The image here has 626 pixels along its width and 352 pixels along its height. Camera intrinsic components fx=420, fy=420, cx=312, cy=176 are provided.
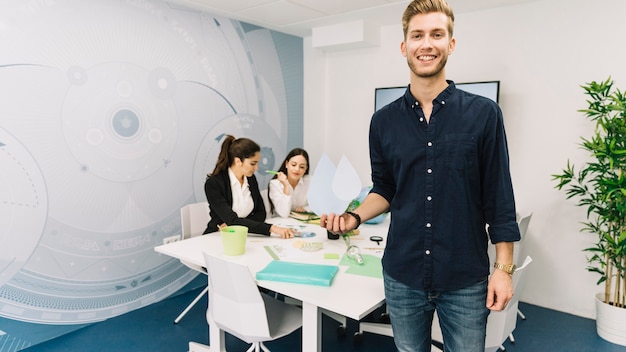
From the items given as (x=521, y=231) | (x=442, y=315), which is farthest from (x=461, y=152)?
(x=521, y=231)

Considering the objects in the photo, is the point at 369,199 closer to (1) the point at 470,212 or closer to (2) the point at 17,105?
(1) the point at 470,212

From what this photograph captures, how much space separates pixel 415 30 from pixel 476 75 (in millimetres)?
2629

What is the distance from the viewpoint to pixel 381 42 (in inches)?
161

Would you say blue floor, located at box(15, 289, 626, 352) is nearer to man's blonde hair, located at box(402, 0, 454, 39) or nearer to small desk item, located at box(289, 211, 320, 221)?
small desk item, located at box(289, 211, 320, 221)

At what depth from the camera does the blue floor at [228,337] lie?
8.89 feet

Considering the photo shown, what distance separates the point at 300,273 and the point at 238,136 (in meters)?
2.33

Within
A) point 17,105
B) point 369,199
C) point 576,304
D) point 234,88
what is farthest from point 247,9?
point 576,304

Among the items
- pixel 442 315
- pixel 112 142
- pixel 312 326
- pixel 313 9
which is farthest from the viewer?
pixel 313 9

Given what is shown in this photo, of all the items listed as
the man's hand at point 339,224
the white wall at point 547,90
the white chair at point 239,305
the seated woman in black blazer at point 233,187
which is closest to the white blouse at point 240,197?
the seated woman in black blazer at point 233,187

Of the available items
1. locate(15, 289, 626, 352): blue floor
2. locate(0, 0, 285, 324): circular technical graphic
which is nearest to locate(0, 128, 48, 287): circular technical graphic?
locate(0, 0, 285, 324): circular technical graphic

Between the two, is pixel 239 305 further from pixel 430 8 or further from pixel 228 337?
pixel 430 8

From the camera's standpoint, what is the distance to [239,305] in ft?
6.20

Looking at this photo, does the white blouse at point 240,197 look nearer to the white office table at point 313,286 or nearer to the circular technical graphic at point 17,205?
the white office table at point 313,286

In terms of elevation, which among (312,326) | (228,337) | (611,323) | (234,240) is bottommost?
(228,337)
